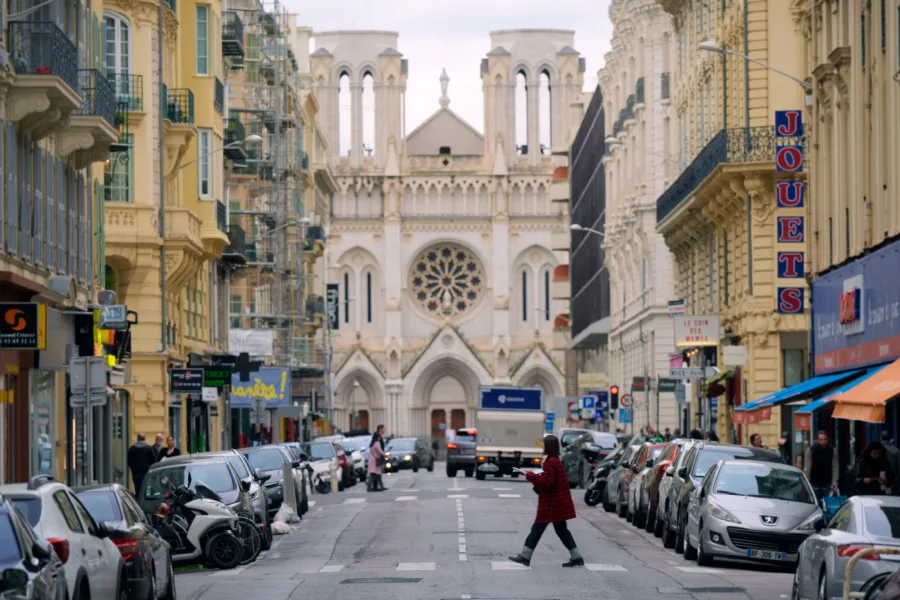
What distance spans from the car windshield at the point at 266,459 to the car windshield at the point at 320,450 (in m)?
15.1

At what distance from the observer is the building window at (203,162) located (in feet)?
163

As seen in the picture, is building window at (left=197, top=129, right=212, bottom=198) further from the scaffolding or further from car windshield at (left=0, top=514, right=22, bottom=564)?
car windshield at (left=0, top=514, right=22, bottom=564)

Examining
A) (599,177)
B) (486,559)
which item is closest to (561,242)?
(599,177)

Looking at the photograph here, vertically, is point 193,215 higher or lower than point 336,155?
lower

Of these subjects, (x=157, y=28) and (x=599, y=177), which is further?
(x=599, y=177)

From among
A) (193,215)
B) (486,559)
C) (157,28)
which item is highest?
A: (157,28)

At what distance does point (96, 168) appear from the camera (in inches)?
1452

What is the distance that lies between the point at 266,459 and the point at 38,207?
781 centimetres

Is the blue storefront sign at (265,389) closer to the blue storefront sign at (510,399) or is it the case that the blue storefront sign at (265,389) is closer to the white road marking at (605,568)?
the blue storefront sign at (510,399)

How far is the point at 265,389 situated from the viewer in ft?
199

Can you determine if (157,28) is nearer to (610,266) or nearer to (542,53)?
(610,266)

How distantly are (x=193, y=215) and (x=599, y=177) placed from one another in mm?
42584

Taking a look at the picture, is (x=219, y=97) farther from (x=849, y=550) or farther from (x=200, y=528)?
(x=849, y=550)

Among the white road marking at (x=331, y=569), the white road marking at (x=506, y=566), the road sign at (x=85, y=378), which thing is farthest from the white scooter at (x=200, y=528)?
the white road marking at (x=506, y=566)
